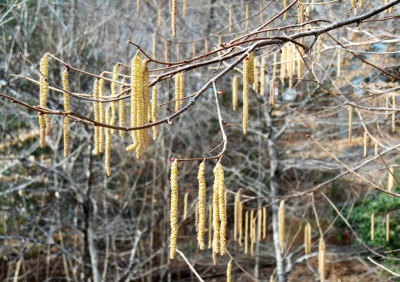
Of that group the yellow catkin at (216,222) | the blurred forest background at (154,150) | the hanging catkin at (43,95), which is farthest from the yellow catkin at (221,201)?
the blurred forest background at (154,150)

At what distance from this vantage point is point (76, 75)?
520cm

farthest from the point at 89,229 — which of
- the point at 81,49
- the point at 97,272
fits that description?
the point at 81,49

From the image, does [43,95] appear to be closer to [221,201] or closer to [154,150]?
[221,201]

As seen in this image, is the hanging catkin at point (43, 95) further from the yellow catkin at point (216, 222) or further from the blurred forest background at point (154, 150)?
the blurred forest background at point (154, 150)

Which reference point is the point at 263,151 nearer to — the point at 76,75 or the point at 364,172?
the point at 364,172

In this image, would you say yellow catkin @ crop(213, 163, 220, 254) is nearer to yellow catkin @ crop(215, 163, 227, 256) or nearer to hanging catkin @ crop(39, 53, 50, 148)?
yellow catkin @ crop(215, 163, 227, 256)

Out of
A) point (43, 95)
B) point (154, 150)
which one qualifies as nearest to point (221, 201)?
point (43, 95)

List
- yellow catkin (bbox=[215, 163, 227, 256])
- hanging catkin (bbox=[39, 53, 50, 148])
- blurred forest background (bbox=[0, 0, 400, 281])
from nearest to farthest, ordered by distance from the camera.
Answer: yellow catkin (bbox=[215, 163, 227, 256]) → hanging catkin (bbox=[39, 53, 50, 148]) → blurred forest background (bbox=[0, 0, 400, 281])

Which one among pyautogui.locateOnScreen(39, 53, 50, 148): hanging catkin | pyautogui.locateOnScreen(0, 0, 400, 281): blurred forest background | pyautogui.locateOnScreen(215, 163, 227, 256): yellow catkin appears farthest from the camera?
pyautogui.locateOnScreen(0, 0, 400, 281): blurred forest background

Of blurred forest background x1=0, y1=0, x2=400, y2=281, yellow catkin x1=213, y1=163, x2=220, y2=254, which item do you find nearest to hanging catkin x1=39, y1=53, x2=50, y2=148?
yellow catkin x1=213, y1=163, x2=220, y2=254

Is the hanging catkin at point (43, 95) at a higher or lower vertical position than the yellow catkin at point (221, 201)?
higher

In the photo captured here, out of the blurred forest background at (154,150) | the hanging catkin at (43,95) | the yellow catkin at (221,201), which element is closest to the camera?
the yellow catkin at (221,201)

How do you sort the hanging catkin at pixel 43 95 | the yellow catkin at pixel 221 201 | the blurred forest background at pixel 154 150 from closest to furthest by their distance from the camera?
the yellow catkin at pixel 221 201 < the hanging catkin at pixel 43 95 < the blurred forest background at pixel 154 150

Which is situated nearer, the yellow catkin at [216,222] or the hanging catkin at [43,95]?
the yellow catkin at [216,222]
